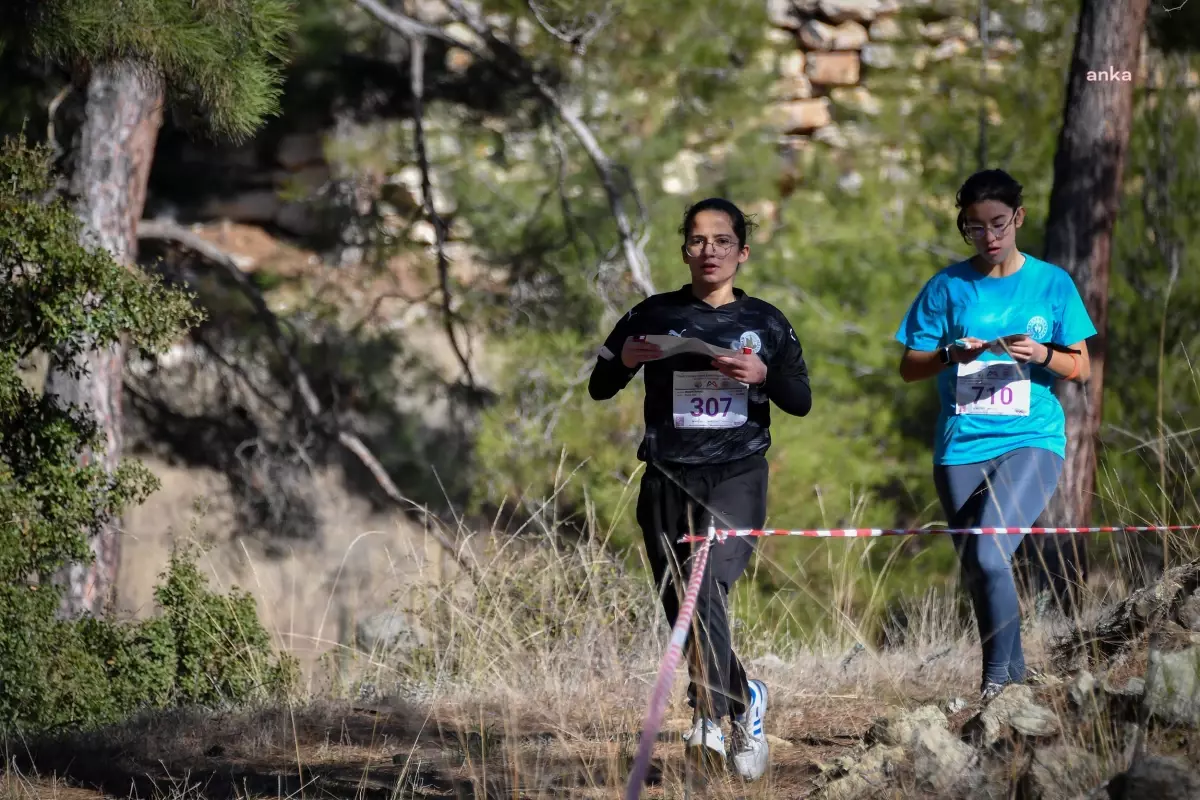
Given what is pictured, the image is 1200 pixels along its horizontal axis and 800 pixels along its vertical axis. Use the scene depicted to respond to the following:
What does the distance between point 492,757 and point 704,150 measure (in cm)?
1103

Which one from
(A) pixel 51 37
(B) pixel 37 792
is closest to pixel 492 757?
(B) pixel 37 792

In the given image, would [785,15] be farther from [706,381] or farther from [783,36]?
[706,381]

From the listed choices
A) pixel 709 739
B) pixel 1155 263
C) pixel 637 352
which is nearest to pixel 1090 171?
pixel 1155 263

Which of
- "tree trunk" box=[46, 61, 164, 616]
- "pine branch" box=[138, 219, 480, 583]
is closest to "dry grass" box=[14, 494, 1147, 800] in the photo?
"tree trunk" box=[46, 61, 164, 616]

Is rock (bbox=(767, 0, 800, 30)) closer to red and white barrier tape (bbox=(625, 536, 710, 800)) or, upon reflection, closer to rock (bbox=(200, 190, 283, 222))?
rock (bbox=(200, 190, 283, 222))

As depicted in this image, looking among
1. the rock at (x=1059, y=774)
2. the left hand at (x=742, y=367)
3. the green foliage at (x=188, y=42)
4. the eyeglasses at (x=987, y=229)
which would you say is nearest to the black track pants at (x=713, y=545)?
the left hand at (x=742, y=367)

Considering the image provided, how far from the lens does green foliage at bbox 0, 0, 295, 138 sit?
240 inches

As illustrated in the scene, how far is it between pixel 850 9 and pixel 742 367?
15.6m

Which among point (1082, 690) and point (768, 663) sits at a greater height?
point (1082, 690)

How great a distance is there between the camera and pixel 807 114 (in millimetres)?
18453

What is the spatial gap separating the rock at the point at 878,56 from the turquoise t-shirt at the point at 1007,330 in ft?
46.2

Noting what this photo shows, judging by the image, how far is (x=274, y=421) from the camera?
13.9 m

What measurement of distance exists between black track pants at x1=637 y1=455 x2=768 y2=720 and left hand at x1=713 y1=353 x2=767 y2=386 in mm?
241

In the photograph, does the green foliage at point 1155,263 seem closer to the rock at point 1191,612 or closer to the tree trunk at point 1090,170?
the tree trunk at point 1090,170
